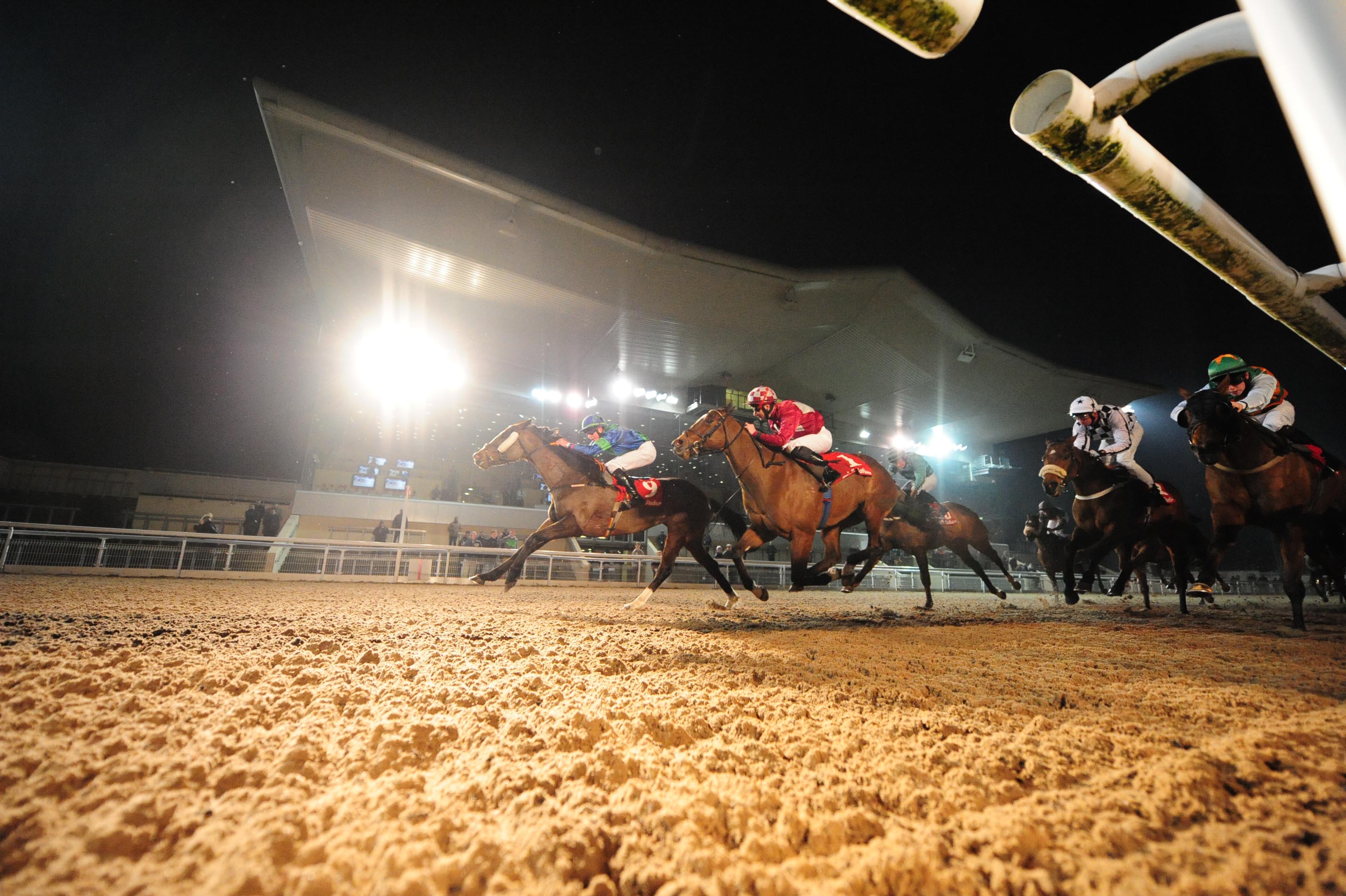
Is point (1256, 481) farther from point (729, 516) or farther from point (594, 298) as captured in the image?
point (594, 298)

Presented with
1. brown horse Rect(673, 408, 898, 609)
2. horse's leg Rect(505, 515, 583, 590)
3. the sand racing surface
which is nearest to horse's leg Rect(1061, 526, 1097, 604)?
brown horse Rect(673, 408, 898, 609)

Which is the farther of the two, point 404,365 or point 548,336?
point 404,365

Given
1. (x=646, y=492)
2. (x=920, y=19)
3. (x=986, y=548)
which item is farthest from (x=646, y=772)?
(x=986, y=548)

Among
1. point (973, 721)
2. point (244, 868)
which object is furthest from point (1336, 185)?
point (244, 868)

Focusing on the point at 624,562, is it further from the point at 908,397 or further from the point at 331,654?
the point at 908,397

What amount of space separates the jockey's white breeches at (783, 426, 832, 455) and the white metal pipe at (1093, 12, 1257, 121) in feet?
12.4

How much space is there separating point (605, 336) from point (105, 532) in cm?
1160

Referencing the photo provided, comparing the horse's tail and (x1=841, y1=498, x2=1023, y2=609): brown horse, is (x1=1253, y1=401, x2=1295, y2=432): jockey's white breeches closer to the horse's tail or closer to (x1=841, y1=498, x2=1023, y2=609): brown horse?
(x1=841, y1=498, x2=1023, y2=609): brown horse

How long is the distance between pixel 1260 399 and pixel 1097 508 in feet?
5.07

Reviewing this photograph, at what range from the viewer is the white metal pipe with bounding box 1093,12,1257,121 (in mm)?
904

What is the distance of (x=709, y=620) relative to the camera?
4129 mm

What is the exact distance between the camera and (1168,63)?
94 cm

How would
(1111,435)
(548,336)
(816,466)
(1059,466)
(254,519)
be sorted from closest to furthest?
(816,466), (1059,466), (1111,435), (254,519), (548,336)

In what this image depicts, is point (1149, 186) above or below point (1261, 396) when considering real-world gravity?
below
